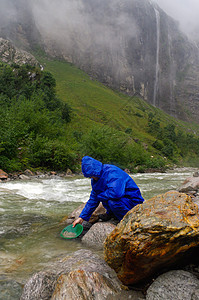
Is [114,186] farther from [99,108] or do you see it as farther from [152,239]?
[99,108]

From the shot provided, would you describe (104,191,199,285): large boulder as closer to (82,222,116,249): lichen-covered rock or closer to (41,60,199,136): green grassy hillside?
(82,222,116,249): lichen-covered rock

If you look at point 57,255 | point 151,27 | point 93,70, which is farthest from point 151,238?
point 151,27

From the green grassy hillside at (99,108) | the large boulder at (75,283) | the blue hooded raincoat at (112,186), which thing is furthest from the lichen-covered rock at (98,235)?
the green grassy hillside at (99,108)

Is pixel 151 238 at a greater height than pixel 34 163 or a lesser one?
greater

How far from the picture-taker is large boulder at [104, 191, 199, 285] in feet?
8.41

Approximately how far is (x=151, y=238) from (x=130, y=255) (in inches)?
15.2

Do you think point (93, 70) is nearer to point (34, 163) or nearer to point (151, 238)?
point (34, 163)

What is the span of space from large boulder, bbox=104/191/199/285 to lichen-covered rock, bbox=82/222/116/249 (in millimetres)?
1680

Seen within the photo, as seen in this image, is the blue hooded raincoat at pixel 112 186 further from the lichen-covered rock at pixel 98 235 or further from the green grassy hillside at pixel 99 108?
the green grassy hillside at pixel 99 108

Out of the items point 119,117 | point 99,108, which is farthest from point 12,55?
point 119,117

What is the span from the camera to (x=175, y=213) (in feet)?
9.15

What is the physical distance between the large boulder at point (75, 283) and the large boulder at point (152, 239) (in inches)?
8.0

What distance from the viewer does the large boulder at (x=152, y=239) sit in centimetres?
256

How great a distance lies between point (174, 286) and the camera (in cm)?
257
